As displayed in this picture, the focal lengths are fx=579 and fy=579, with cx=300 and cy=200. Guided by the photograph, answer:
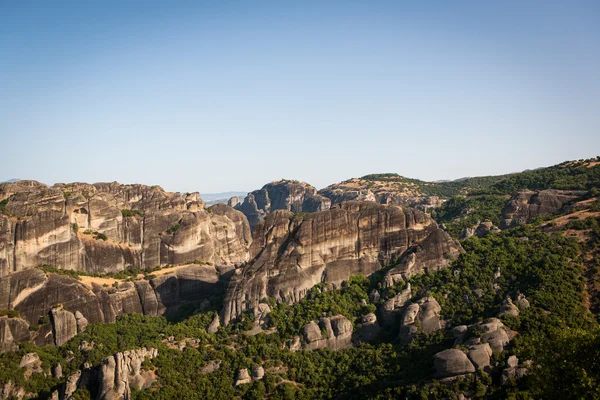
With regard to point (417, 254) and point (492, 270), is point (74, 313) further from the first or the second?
point (492, 270)

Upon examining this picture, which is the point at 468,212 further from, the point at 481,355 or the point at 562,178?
the point at 481,355

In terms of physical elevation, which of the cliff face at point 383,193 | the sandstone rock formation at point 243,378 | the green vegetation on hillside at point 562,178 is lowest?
the sandstone rock formation at point 243,378

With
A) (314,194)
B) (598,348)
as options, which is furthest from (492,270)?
(314,194)

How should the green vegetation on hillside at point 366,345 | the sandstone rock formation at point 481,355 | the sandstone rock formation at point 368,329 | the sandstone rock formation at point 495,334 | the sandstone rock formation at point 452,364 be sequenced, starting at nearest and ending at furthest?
the sandstone rock formation at point 452,364 < the sandstone rock formation at point 481,355 < the sandstone rock formation at point 495,334 < the green vegetation on hillside at point 366,345 < the sandstone rock formation at point 368,329

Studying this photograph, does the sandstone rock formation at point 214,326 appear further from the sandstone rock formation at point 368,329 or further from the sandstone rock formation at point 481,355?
the sandstone rock formation at point 481,355

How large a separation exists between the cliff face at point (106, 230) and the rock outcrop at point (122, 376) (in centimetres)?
2054

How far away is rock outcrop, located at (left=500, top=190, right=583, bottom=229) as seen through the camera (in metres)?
76.8

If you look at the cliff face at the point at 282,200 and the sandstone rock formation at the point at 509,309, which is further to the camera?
the cliff face at the point at 282,200

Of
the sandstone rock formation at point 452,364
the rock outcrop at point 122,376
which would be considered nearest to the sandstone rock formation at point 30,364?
the rock outcrop at point 122,376

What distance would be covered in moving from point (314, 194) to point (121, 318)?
88.3 m

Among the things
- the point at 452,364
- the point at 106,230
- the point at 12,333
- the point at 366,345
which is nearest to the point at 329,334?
the point at 366,345

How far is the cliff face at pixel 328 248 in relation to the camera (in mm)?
58062

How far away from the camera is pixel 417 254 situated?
5912cm

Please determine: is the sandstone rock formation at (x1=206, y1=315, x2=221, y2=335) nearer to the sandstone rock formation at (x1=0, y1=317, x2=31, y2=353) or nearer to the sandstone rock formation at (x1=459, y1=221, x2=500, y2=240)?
the sandstone rock formation at (x1=0, y1=317, x2=31, y2=353)
